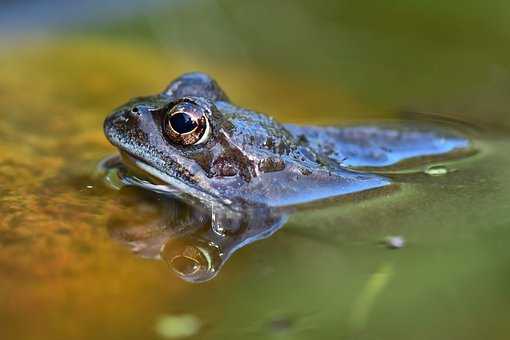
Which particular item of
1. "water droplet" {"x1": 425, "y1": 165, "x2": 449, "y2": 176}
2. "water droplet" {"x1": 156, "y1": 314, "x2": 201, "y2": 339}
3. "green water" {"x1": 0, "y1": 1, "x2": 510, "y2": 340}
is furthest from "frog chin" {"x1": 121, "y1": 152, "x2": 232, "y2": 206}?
"water droplet" {"x1": 425, "y1": 165, "x2": 449, "y2": 176}

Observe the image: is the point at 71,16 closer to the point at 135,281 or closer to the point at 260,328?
the point at 135,281

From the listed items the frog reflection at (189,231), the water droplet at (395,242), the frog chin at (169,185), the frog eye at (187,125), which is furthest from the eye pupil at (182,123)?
the water droplet at (395,242)

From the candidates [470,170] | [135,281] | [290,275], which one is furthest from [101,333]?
[470,170]

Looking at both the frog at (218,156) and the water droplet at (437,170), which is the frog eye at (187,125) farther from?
the water droplet at (437,170)

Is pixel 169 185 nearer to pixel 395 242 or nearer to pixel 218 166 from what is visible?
pixel 218 166

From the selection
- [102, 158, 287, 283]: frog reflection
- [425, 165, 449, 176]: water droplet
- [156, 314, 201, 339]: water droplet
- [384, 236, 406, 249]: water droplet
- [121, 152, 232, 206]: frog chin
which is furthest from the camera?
[425, 165, 449, 176]: water droplet

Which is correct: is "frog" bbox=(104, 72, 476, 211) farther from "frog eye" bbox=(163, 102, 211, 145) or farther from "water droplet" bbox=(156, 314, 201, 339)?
"water droplet" bbox=(156, 314, 201, 339)

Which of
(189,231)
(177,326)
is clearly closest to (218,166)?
(189,231)

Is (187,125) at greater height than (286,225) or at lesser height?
greater
